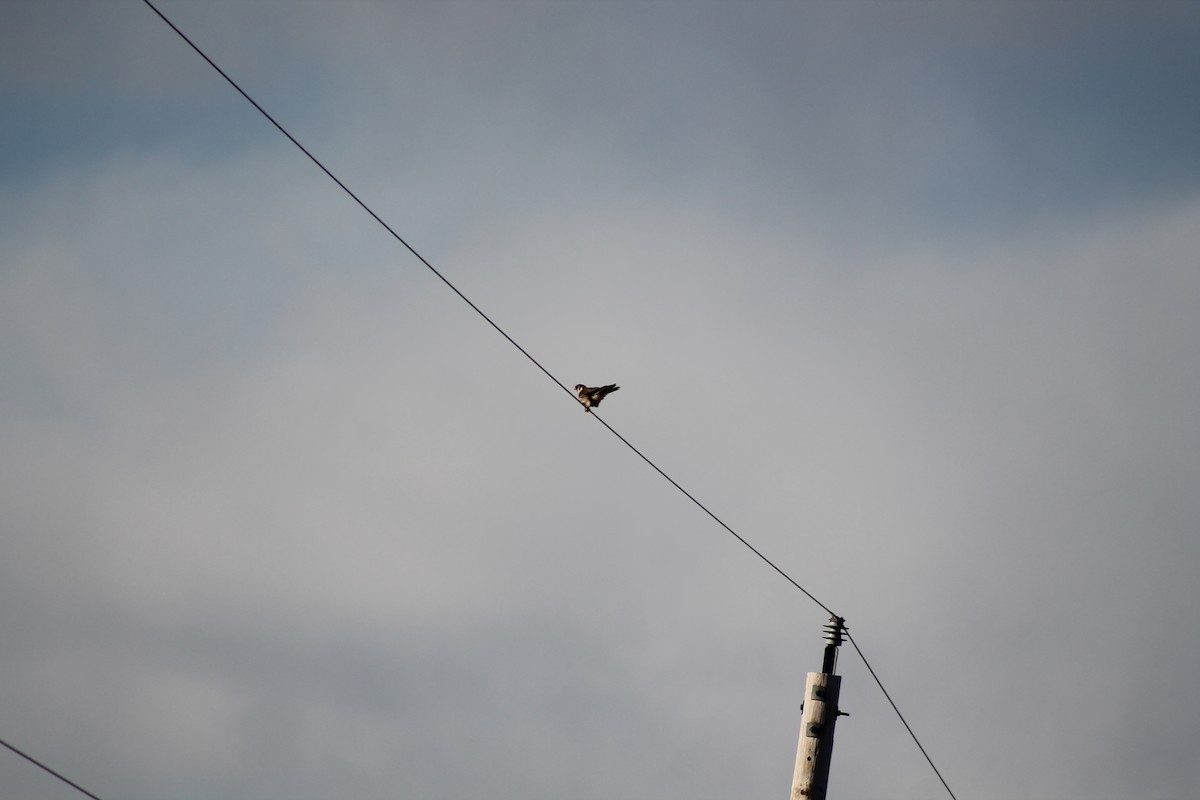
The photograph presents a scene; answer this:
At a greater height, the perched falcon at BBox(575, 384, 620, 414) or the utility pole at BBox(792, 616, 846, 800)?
the perched falcon at BBox(575, 384, 620, 414)

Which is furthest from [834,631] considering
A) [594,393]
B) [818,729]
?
[594,393]

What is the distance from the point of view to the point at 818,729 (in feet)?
45.9

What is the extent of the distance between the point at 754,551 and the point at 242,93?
29.4 feet

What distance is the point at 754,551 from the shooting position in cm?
1484

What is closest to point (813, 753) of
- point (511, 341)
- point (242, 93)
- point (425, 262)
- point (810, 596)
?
point (810, 596)

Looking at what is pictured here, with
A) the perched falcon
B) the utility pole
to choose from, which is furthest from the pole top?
the perched falcon

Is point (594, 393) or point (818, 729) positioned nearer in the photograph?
point (818, 729)

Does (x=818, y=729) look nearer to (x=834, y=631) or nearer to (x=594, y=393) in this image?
(x=834, y=631)

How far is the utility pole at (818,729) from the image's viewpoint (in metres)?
13.7

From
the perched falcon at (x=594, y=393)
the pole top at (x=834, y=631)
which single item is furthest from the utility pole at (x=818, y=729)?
the perched falcon at (x=594, y=393)

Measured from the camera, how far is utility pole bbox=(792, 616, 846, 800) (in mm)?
13656

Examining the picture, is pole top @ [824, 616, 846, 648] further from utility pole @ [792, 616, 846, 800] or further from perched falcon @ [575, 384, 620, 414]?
perched falcon @ [575, 384, 620, 414]

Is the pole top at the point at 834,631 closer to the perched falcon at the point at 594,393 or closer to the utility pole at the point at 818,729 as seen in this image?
the utility pole at the point at 818,729

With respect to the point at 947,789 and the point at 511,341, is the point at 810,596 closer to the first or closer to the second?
the point at 947,789
